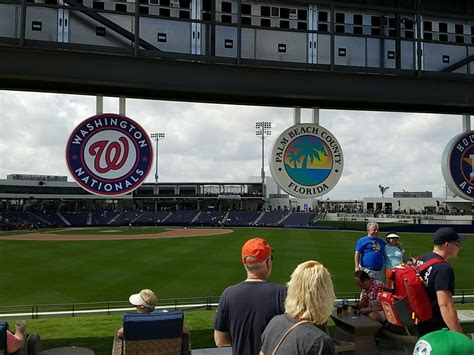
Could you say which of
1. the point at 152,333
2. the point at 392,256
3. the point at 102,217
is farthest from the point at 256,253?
the point at 102,217

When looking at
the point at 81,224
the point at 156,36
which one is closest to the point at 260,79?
the point at 156,36

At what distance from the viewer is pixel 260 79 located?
5.71 m

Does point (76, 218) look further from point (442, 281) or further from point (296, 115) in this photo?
point (442, 281)

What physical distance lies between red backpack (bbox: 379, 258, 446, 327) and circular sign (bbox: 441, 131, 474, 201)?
259 centimetres

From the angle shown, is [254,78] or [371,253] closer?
[254,78]

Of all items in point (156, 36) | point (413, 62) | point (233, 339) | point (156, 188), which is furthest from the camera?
point (156, 188)

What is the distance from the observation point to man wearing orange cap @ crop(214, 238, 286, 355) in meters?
3.21

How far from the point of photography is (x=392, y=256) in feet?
24.0

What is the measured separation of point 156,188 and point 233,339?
9845 cm

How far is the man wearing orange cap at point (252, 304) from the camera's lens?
10.5ft

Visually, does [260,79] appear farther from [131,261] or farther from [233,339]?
[131,261]

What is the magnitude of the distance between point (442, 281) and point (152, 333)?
2830mm

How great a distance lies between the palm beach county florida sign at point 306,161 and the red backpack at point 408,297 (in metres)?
1.72

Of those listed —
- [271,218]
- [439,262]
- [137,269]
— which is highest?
[439,262]
